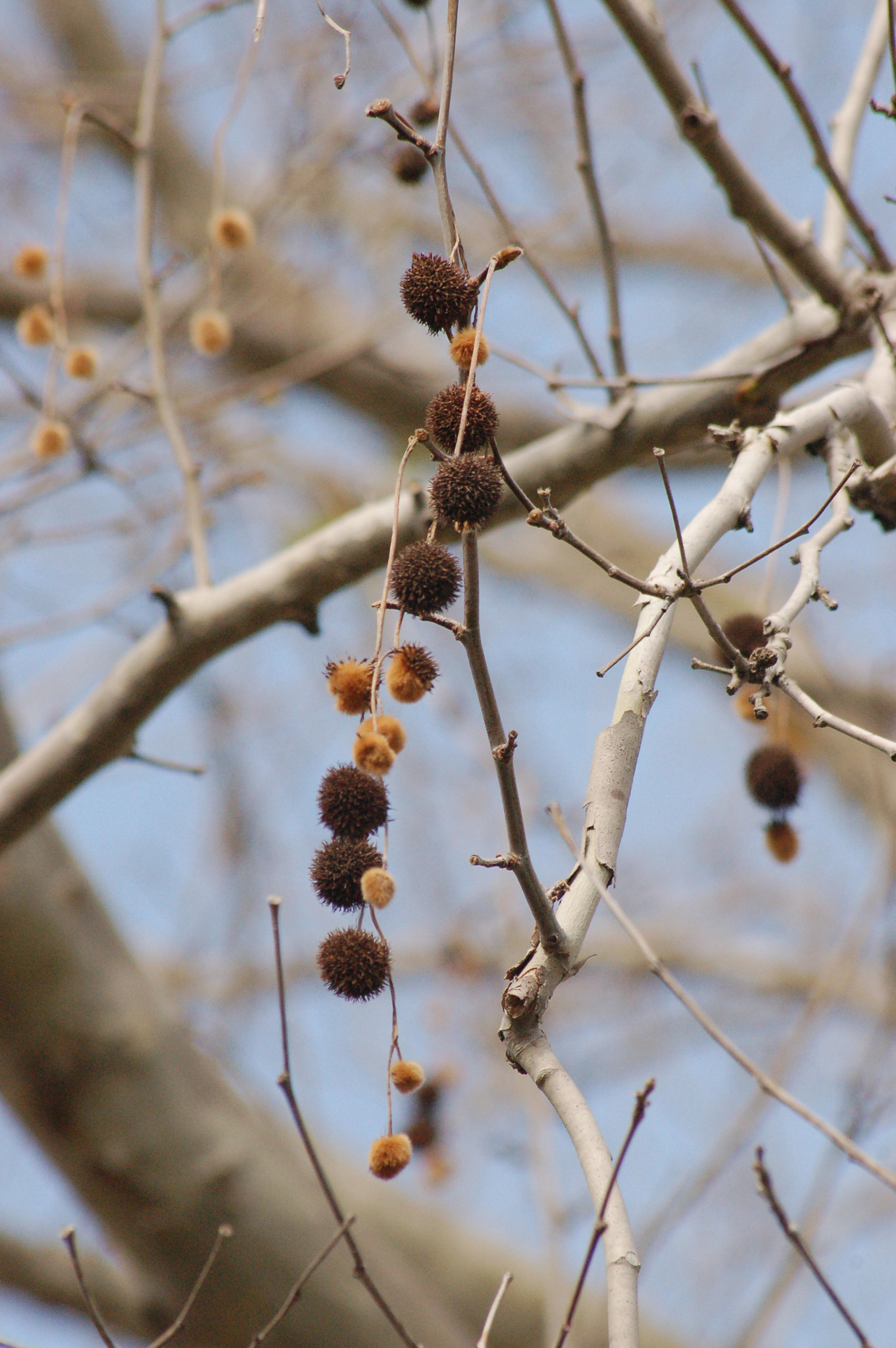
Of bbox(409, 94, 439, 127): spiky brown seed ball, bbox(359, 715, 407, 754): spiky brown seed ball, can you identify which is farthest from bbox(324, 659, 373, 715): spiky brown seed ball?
bbox(409, 94, 439, 127): spiky brown seed ball

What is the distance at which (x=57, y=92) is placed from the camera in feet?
11.2

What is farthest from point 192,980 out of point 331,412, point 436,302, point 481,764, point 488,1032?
point 436,302

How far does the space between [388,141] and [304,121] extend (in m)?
0.40

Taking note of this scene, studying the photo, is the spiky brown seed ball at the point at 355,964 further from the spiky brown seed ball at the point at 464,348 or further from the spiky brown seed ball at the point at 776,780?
the spiky brown seed ball at the point at 776,780

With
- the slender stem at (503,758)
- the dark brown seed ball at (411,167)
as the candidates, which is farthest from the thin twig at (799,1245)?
the dark brown seed ball at (411,167)

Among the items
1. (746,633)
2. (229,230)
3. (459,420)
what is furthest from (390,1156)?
(229,230)

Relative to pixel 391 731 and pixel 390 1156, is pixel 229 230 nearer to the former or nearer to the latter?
pixel 391 731

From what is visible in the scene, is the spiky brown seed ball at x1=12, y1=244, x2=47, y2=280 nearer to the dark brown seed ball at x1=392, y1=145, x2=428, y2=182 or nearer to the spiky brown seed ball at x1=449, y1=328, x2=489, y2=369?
the dark brown seed ball at x1=392, y1=145, x2=428, y2=182

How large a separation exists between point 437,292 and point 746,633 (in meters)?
0.69

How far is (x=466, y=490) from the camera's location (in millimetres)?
823

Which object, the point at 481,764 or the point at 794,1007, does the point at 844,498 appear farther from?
the point at 794,1007

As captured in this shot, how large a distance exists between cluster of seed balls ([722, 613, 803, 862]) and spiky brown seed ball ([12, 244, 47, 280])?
4.56 ft

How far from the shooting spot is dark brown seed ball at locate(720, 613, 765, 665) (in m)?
1.36

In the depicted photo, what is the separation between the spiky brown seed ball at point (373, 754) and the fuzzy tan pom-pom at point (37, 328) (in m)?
1.29
